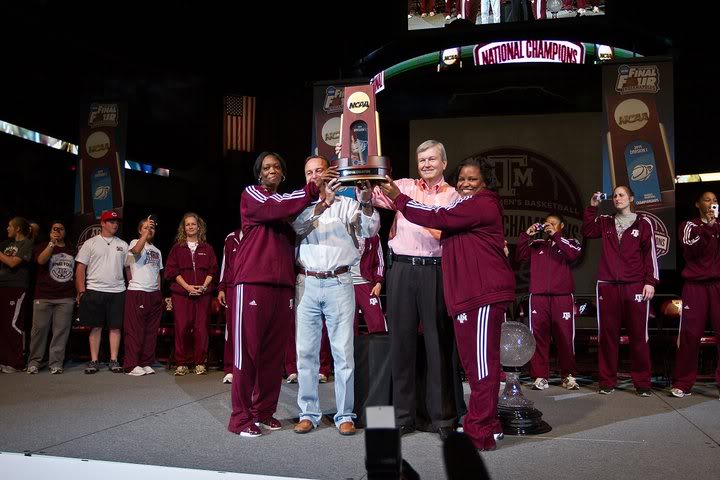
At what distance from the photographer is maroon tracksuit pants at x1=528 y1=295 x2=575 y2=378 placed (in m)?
6.07

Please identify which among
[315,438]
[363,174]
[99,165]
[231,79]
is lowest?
[315,438]

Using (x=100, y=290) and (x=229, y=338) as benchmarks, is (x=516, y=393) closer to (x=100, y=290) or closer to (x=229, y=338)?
(x=229, y=338)

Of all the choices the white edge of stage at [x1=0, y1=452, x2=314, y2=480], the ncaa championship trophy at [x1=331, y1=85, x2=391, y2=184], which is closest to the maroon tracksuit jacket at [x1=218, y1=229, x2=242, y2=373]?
the ncaa championship trophy at [x1=331, y1=85, x2=391, y2=184]

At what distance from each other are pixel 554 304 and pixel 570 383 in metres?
0.73

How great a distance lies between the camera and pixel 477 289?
3473 mm

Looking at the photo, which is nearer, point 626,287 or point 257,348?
point 257,348

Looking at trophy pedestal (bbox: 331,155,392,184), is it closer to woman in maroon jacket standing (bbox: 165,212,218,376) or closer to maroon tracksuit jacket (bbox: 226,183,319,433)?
maroon tracksuit jacket (bbox: 226,183,319,433)

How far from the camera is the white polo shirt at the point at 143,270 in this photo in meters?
6.93

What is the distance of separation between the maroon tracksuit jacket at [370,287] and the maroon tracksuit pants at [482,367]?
296cm

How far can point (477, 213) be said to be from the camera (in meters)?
3.50

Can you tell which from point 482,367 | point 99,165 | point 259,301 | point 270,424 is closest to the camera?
point 482,367

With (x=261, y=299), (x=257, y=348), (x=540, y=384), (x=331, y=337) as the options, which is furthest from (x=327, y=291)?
(x=540, y=384)

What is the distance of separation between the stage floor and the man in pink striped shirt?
0.21 m

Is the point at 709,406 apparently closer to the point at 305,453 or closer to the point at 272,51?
the point at 305,453
